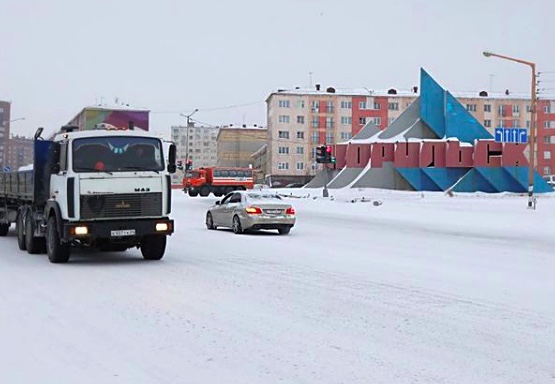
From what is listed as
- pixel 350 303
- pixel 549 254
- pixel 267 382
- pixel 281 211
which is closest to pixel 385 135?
pixel 281 211

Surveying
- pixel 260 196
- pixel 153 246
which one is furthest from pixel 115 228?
pixel 260 196

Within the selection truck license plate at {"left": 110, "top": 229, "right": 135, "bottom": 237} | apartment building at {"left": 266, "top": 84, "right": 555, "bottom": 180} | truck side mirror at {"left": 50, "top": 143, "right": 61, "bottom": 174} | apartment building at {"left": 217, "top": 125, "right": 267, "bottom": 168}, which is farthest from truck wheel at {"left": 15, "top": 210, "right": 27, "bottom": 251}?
apartment building at {"left": 217, "top": 125, "right": 267, "bottom": 168}

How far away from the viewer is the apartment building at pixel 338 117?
369 feet

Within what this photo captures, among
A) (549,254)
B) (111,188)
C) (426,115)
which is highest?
(426,115)

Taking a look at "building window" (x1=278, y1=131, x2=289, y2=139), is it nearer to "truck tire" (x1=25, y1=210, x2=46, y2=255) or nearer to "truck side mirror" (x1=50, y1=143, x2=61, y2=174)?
"truck tire" (x1=25, y1=210, x2=46, y2=255)

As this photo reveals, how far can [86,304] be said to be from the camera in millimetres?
10008

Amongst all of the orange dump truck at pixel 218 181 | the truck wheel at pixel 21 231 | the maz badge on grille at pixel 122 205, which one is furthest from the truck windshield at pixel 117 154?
the orange dump truck at pixel 218 181

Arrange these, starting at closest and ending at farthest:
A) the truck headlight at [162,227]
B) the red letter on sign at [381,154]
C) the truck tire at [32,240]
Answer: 1. the truck headlight at [162,227]
2. the truck tire at [32,240]
3. the red letter on sign at [381,154]

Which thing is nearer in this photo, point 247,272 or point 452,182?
point 247,272

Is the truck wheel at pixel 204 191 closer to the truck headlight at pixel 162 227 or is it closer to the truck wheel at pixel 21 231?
the truck wheel at pixel 21 231

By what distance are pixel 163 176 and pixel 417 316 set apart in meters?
7.00

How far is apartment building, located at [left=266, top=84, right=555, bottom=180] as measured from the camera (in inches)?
4432

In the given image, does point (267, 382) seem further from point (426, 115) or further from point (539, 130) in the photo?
point (539, 130)

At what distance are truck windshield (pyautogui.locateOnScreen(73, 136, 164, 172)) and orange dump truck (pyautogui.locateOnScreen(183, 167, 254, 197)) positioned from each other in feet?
160
